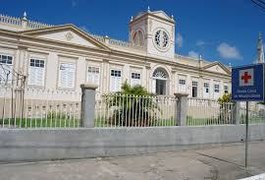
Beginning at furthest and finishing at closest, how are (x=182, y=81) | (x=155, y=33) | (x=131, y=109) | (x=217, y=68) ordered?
(x=217, y=68), (x=182, y=81), (x=155, y=33), (x=131, y=109)

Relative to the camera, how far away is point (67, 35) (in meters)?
18.1

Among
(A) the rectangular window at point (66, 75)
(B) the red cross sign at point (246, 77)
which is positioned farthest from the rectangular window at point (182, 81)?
(B) the red cross sign at point (246, 77)

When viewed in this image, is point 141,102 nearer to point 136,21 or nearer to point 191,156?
point 191,156

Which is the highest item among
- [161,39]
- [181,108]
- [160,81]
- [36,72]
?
[161,39]

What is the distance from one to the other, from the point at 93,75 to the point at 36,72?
154 inches

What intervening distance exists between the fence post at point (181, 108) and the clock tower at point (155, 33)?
12.2 m

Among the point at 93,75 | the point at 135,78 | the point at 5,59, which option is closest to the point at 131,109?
the point at 5,59

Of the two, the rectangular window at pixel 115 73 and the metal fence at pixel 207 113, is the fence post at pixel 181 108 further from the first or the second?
the rectangular window at pixel 115 73

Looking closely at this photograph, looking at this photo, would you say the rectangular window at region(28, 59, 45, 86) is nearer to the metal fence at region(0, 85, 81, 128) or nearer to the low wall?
the metal fence at region(0, 85, 81, 128)

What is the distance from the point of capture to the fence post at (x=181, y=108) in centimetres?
1010

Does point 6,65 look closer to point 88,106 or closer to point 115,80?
point 115,80

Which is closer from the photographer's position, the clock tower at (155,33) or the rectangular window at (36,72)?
the rectangular window at (36,72)

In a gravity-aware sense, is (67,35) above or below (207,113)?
above

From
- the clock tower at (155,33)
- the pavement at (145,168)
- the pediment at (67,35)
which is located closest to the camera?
the pavement at (145,168)
